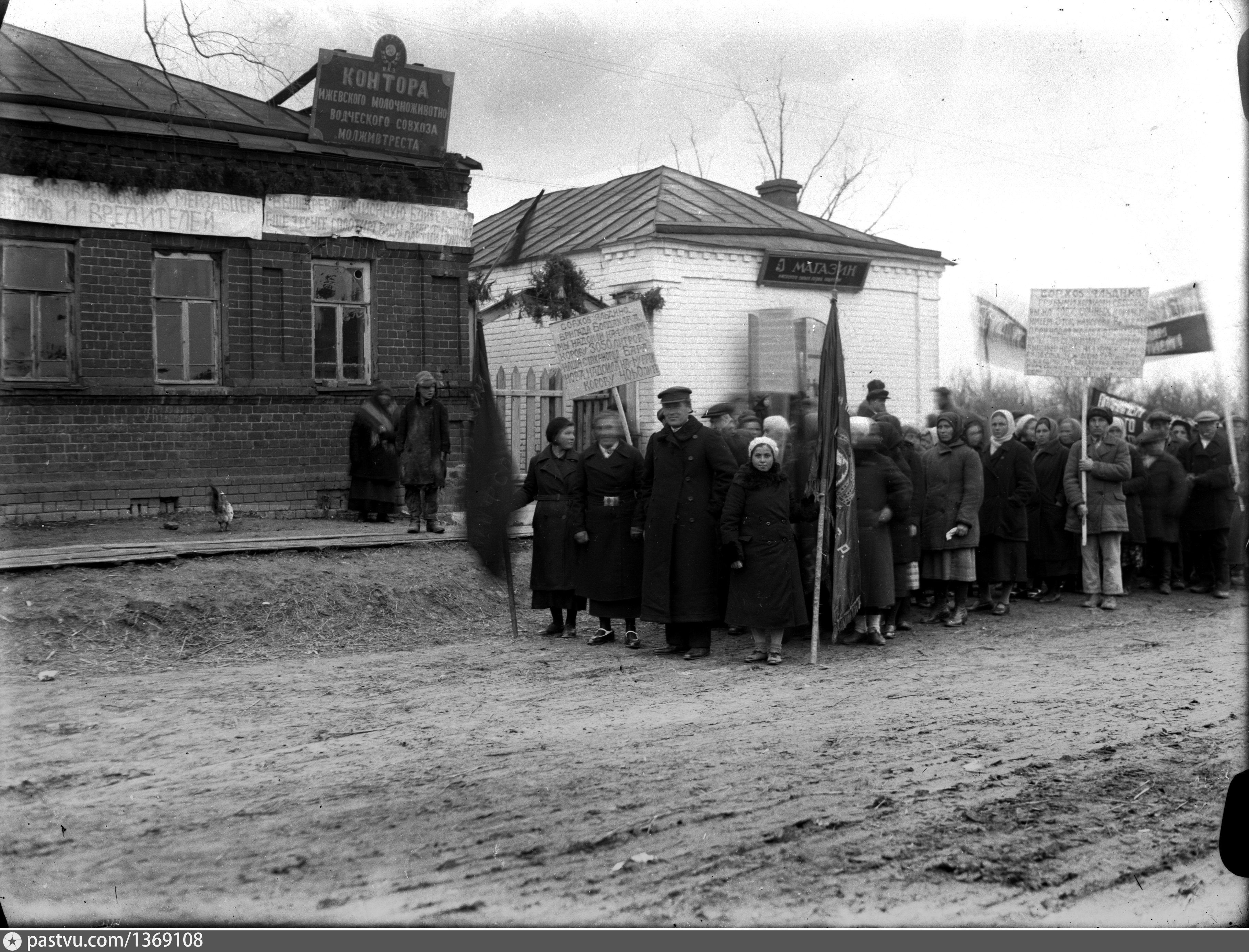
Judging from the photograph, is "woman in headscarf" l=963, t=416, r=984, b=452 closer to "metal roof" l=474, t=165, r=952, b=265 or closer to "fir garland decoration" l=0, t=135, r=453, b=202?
"metal roof" l=474, t=165, r=952, b=265

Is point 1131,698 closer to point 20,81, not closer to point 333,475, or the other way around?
point 333,475

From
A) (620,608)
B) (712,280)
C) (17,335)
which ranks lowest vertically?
(620,608)

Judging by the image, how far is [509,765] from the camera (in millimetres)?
5930

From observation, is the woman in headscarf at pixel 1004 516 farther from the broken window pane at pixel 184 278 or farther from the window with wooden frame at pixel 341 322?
the broken window pane at pixel 184 278

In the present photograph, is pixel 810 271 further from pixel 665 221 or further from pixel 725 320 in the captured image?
pixel 665 221

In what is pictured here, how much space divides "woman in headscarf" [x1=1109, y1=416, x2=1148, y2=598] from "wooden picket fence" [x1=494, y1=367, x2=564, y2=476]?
6.35m

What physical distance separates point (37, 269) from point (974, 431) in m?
9.87

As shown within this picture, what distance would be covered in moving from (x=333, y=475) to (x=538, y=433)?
2.53m

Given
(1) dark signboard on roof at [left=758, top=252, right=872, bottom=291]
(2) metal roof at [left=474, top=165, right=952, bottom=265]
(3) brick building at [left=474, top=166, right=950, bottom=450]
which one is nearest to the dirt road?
(3) brick building at [left=474, top=166, right=950, bottom=450]

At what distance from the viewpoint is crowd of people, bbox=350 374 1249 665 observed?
9.21 meters

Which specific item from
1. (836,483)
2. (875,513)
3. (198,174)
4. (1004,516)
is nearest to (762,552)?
(836,483)

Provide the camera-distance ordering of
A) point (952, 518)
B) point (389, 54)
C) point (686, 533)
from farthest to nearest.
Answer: point (952, 518) → point (389, 54) → point (686, 533)

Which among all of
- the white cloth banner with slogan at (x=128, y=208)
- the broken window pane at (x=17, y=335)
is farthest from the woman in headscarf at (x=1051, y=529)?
the broken window pane at (x=17, y=335)

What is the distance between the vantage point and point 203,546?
36.5ft
